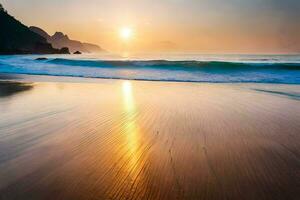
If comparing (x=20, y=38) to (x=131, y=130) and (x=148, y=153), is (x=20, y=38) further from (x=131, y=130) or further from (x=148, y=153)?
(x=148, y=153)

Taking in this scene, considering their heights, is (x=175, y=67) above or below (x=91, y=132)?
below

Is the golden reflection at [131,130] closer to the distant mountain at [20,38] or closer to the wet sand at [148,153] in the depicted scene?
the wet sand at [148,153]

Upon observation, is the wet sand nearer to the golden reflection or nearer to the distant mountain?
the golden reflection

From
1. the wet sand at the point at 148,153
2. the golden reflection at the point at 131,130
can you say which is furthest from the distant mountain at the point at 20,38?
the wet sand at the point at 148,153

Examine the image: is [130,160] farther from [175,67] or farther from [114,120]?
[175,67]

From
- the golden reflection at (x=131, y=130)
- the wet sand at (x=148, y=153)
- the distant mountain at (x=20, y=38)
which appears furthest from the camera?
the distant mountain at (x=20, y=38)

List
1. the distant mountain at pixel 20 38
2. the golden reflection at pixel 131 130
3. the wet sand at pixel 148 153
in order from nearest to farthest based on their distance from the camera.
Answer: the wet sand at pixel 148 153
the golden reflection at pixel 131 130
the distant mountain at pixel 20 38

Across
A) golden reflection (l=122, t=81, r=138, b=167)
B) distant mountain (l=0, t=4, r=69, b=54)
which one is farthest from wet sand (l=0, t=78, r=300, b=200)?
distant mountain (l=0, t=4, r=69, b=54)

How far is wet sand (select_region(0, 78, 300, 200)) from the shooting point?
8.04 ft

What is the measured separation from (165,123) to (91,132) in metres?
1.24

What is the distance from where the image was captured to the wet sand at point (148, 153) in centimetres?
245

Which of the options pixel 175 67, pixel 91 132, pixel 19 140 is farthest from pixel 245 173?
pixel 175 67

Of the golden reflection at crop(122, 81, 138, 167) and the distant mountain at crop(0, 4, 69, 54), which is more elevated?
the golden reflection at crop(122, 81, 138, 167)

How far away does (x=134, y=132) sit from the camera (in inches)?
169
